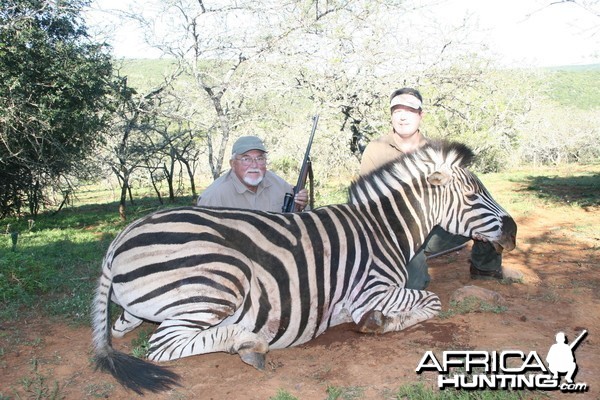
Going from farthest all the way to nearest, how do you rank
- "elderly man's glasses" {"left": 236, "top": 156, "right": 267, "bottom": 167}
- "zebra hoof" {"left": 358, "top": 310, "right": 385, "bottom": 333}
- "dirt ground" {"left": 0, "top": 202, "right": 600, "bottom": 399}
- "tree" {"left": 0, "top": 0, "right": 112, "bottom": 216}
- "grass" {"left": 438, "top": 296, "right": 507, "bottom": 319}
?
"tree" {"left": 0, "top": 0, "right": 112, "bottom": 216}
"elderly man's glasses" {"left": 236, "top": 156, "right": 267, "bottom": 167}
"grass" {"left": 438, "top": 296, "right": 507, "bottom": 319}
"zebra hoof" {"left": 358, "top": 310, "right": 385, "bottom": 333}
"dirt ground" {"left": 0, "top": 202, "right": 600, "bottom": 399}

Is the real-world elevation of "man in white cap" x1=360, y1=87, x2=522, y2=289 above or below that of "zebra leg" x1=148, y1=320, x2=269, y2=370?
above

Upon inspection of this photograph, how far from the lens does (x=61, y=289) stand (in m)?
5.79

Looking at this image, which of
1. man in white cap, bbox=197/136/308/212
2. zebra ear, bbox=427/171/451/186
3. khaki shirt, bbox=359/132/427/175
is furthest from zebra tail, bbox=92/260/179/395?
khaki shirt, bbox=359/132/427/175

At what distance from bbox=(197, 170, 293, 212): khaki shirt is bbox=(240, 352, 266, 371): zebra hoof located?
1962mm

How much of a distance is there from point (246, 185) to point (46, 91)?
822cm

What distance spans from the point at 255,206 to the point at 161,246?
1884 mm

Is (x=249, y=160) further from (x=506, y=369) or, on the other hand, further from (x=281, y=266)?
(x=506, y=369)

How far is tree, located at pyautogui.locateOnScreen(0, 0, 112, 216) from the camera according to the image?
10.0 meters

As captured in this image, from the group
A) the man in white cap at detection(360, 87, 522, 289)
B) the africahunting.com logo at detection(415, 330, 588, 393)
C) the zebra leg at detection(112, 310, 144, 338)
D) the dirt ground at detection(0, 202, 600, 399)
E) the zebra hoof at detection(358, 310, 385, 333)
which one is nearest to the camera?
the africahunting.com logo at detection(415, 330, 588, 393)

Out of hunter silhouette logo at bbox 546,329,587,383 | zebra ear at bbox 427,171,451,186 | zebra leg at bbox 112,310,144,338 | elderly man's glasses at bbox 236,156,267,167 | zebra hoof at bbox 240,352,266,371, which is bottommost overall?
zebra leg at bbox 112,310,144,338

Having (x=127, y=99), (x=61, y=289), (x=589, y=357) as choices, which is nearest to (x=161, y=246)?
(x=589, y=357)

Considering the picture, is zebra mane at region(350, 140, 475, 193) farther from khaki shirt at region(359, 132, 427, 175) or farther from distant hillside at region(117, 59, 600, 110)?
distant hillside at region(117, 59, 600, 110)

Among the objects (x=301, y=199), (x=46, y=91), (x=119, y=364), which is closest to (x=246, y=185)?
(x=301, y=199)

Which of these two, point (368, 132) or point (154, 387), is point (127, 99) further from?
point (154, 387)
